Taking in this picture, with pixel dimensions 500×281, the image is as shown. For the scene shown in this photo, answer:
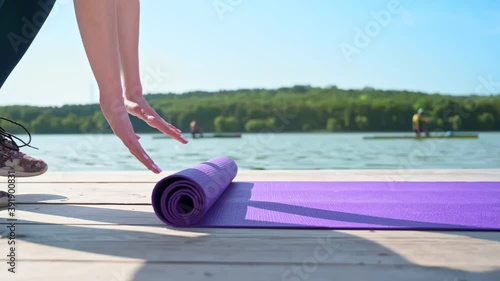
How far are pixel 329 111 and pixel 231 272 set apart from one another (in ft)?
129

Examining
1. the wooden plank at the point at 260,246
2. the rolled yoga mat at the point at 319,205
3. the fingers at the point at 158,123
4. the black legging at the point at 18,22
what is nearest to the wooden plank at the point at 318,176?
the rolled yoga mat at the point at 319,205

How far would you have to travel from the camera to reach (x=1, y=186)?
2365mm

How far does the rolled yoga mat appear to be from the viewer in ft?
4.69

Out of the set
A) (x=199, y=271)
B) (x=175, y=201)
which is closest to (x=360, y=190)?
(x=175, y=201)

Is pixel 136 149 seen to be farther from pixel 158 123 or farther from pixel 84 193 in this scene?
pixel 84 193

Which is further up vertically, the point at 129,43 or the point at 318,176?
the point at 129,43

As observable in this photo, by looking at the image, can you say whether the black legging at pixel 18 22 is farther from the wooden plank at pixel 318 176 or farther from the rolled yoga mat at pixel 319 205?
the wooden plank at pixel 318 176

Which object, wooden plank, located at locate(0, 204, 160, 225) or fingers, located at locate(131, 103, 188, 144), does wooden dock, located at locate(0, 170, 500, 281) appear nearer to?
wooden plank, located at locate(0, 204, 160, 225)

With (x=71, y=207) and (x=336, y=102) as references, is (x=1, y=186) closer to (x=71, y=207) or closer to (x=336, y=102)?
(x=71, y=207)

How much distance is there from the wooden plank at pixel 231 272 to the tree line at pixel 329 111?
98.7 feet

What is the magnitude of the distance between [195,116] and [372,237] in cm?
3477

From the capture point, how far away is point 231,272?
0.99 m

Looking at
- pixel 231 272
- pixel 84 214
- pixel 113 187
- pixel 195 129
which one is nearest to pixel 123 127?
pixel 84 214

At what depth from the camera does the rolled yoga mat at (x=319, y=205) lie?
4.69ft
